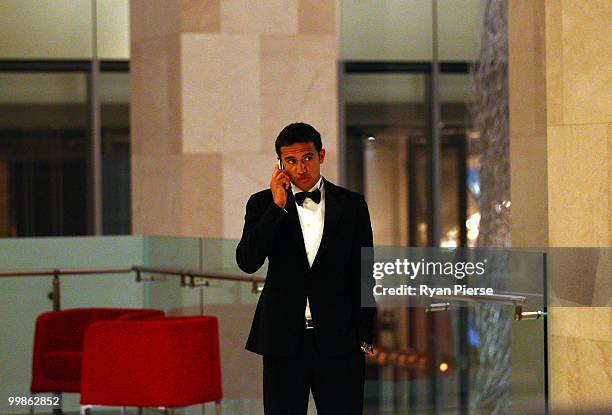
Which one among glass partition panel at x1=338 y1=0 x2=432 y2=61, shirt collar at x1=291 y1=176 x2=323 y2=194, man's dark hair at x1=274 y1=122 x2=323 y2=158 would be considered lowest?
shirt collar at x1=291 y1=176 x2=323 y2=194

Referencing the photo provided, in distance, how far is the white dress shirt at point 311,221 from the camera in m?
4.32

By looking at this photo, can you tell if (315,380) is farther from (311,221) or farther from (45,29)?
(45,29)

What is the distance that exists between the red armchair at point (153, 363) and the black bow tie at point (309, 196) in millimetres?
3676

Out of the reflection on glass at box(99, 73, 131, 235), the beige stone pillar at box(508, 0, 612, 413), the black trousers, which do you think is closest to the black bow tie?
the black trousers

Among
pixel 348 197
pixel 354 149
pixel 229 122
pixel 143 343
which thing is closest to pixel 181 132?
pixel 229 122

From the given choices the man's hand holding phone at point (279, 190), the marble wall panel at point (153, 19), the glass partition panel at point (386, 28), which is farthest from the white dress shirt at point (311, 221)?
the glass partition panel at point (386, 28)

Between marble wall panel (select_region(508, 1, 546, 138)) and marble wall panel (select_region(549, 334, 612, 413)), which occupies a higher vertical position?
marble wall panel (select_region(508, 1, 546, 138))

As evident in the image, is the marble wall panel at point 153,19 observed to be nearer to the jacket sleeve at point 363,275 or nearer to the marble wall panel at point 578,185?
the marble wall panel at point 578,185

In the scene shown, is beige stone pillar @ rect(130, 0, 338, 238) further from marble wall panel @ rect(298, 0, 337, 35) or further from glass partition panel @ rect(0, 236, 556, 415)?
glass partition panel @ rect(0, 236, 556, 415)

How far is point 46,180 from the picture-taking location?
1277 centimetres

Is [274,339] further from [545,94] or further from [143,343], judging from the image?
[143,343]

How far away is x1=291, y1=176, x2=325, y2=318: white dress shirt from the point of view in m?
4.32

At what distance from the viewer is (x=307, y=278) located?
14.0 ft

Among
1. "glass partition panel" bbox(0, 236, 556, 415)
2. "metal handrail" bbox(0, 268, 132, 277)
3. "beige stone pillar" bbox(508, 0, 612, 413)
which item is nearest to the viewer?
"glass partition panel" bbox(0, 236, 556, 415)
